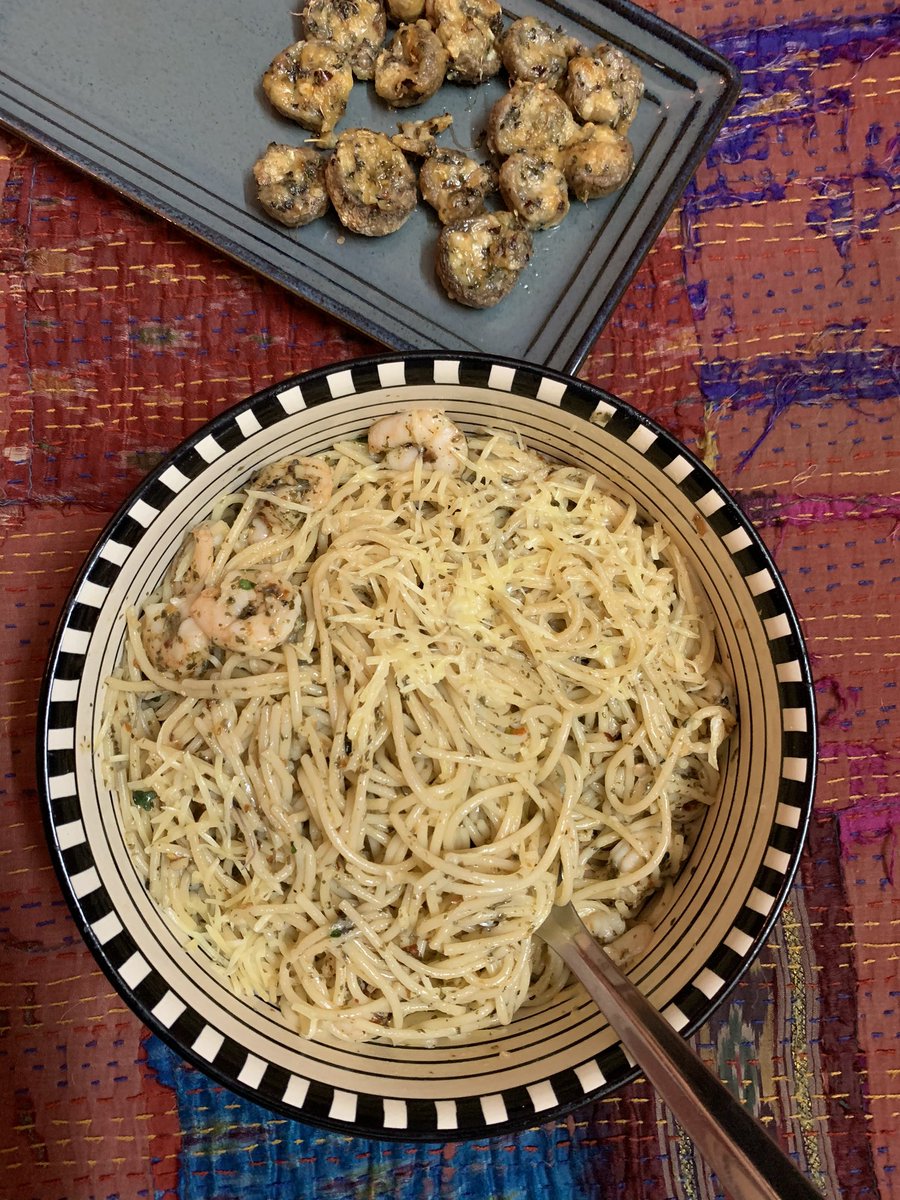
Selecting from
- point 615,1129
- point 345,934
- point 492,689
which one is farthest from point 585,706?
point 615,1129

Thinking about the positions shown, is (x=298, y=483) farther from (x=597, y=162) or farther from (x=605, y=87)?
(x=605, y=87)

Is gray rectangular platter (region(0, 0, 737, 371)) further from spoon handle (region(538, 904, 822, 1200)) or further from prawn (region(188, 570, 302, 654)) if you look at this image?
spoon handle (region(538, 904, 822, 1200))

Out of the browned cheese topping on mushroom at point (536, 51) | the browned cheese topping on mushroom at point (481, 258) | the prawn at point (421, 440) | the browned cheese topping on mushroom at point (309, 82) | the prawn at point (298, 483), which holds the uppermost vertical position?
the browned cheese topping on mushroom at point (536, 51)

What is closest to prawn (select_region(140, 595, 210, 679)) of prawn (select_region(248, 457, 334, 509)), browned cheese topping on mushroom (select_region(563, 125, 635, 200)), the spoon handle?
prawn (select_region(248, 457, 334, 509))

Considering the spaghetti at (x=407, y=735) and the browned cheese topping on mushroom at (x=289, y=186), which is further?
the browned cheese topping on mushroom at (x=289, y=186)

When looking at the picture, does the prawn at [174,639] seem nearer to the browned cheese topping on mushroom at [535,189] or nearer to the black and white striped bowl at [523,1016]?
the black and white striped bowl at [523,1016]

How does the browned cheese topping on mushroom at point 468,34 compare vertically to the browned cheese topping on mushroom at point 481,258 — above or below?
above

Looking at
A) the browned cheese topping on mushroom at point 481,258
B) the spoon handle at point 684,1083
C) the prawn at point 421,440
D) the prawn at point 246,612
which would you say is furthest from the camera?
the browned cheese topping on mushroom at point 481,258

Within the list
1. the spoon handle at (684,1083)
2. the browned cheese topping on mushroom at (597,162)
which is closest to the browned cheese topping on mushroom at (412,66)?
the browned cheese topping on mushroom at (597,162)
